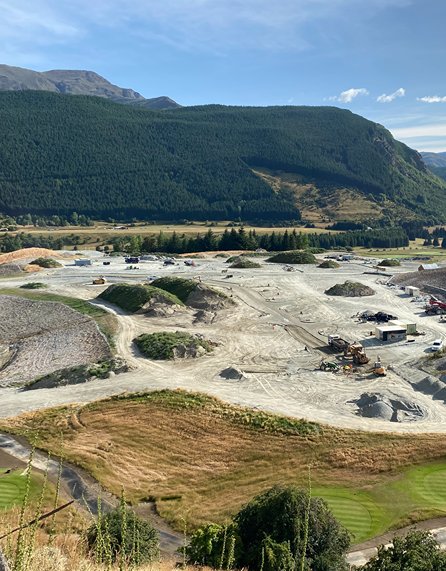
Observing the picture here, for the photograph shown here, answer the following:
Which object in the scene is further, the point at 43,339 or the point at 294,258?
the point at 294,258

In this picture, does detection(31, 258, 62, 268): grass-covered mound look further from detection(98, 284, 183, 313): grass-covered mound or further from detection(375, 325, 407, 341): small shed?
detection(375, 325, 407, 341): small shed

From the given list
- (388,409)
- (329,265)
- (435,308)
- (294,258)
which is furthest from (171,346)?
(294,258)

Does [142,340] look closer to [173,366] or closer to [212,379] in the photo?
[173,366]

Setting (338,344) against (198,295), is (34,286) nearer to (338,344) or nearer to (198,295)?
(198,295)

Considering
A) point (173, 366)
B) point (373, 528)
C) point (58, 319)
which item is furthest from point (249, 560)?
point (58, 319)

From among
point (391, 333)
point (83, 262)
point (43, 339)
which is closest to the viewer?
point (391, 333)

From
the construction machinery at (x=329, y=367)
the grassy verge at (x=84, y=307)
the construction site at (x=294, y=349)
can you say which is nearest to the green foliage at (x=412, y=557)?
the construction site at (x=294, y=349)

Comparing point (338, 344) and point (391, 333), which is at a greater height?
point (391, 333)
